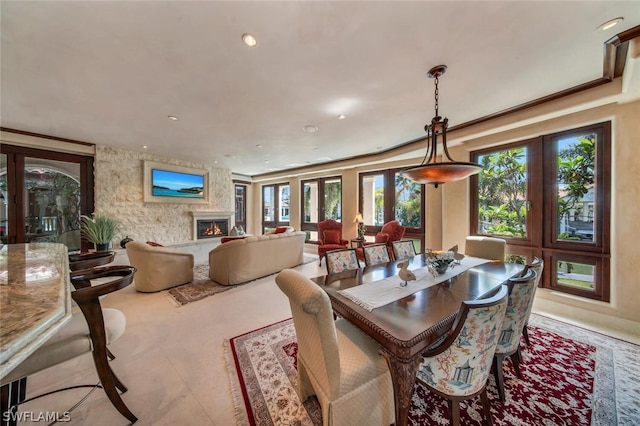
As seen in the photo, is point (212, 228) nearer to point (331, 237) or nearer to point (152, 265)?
point (152, 265)

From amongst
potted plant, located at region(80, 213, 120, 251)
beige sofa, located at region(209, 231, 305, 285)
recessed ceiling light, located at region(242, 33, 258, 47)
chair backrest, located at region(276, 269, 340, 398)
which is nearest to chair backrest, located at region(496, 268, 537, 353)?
chair backrest, located at region(276, 269, 340, 398)

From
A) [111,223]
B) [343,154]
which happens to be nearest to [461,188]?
[343,154]

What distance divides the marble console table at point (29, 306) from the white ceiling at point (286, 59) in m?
1.67

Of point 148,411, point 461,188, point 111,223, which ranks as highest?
point 461,188

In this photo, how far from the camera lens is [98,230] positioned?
421 cm

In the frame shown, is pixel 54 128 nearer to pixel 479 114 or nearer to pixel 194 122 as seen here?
pixel 194 122

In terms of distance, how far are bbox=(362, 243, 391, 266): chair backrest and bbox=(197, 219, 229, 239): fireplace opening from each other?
17.2 ft

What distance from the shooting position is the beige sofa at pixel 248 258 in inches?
148

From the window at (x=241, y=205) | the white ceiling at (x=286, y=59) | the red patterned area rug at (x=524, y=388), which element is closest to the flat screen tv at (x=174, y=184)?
the white ceiling at (x=286, y=59)

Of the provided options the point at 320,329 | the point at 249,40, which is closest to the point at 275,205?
the point at 249,40

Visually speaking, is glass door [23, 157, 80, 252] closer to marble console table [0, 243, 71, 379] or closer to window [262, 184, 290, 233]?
marble console table [0, 243, 71, 379]

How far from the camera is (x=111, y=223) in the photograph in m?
4.40

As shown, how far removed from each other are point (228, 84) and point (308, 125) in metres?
1.41

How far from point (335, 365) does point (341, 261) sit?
139cm
